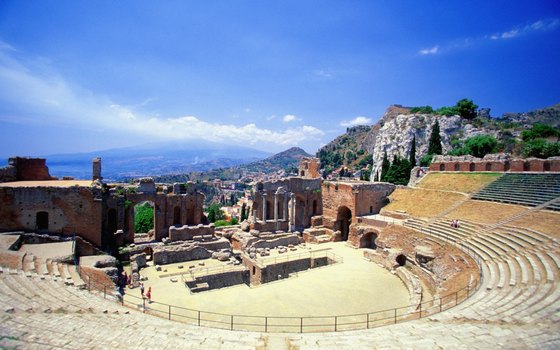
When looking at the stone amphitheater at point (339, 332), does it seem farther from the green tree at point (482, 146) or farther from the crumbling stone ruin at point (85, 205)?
the green tree at point (482, 146)

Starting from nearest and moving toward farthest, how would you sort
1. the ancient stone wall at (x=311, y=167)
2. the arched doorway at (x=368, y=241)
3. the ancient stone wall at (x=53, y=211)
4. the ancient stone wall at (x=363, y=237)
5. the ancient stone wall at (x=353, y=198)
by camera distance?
the ancient stone wall at (x=53, y=211) < the ancient stone wall at (x=363, y=237) < the arched doorway at (x=368, y=241) < the ancient stone wall at (x=353, y=198) < the ancient stone wall at (x=311, y=167)

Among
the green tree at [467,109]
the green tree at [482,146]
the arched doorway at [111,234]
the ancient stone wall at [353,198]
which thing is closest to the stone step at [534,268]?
the ancient stone wall at [353,198]

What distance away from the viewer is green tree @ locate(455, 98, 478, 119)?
69375mm

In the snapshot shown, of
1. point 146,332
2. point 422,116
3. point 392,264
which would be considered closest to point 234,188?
point 422,116

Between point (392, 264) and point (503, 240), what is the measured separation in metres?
7.85

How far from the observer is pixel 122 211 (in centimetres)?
2652

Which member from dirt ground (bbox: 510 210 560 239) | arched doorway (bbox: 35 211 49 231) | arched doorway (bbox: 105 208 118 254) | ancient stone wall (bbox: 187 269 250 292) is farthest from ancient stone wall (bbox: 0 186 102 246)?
dirt ground (bbox: 510 210 560 239)

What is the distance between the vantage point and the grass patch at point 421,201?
98.4 ft

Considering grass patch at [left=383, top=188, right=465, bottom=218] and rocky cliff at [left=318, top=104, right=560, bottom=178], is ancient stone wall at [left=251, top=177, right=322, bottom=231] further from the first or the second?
rocky cliff at [left=318, top=104, right=560, bottom=178]

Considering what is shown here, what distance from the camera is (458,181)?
3447cm

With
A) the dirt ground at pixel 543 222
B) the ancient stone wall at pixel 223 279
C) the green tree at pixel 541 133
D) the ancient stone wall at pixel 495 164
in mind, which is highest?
the green tree at pixel 541 133

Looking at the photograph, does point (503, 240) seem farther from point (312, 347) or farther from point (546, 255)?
point (312, 347)

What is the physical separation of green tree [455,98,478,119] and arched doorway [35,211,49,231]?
3013 inches

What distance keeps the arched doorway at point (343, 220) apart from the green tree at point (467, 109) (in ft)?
163
